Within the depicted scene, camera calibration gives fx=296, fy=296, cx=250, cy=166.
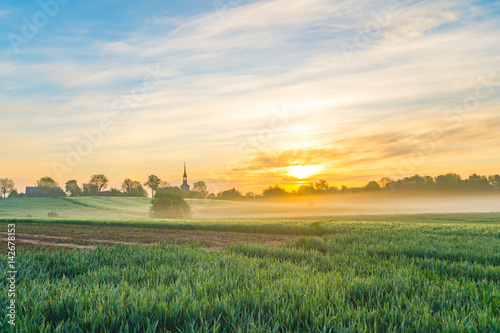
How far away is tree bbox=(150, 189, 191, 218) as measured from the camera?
73.9 metres

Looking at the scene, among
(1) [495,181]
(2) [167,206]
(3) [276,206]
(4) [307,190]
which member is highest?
(1) [495,181]

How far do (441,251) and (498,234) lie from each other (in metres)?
13.1

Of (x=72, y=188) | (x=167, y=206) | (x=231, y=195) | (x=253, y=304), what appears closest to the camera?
(x=253, y=304)

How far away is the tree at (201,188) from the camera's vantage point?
536 feet

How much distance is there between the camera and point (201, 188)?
16462 centimetres

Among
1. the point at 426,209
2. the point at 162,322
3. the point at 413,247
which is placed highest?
the point at 162,322

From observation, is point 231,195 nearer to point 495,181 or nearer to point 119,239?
point 495,181

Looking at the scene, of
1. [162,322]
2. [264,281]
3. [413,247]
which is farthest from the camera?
[413,247]

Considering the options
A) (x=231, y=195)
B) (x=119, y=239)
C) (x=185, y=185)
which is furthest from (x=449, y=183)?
(x=119, y=239)

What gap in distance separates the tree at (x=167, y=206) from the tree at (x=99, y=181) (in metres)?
101

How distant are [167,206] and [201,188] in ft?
297

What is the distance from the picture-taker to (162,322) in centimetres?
457

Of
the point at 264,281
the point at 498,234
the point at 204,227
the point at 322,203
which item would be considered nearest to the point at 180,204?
the point at 204,227

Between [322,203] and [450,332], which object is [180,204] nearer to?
[322,203]
